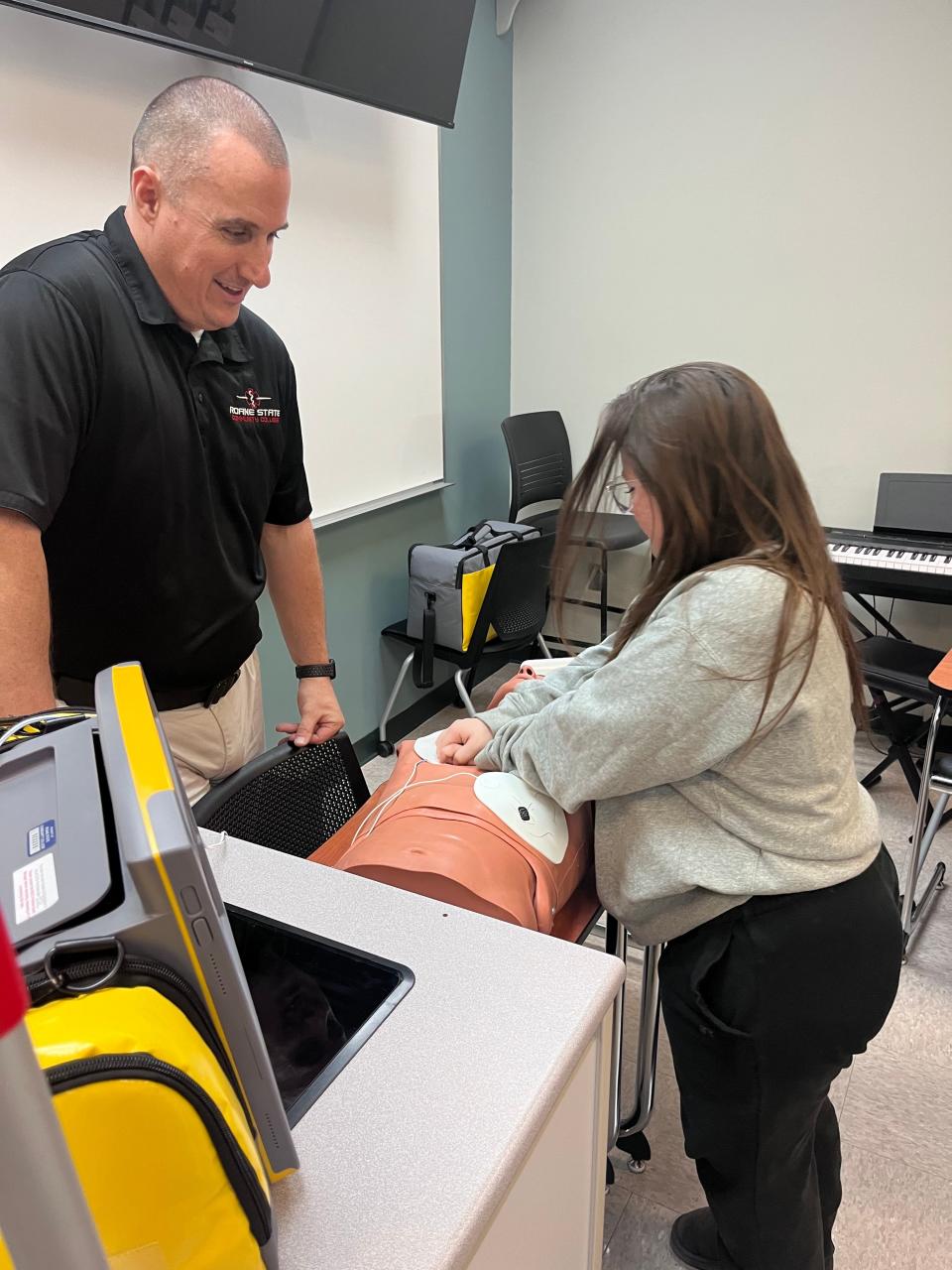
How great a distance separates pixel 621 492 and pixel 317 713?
83 centimetres

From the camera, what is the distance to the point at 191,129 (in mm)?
1267

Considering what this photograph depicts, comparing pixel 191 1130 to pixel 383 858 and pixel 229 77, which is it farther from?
pixel 229 77

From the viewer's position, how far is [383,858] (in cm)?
107

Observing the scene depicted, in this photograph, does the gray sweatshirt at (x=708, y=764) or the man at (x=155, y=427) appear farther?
the man at (x=155, y=427)

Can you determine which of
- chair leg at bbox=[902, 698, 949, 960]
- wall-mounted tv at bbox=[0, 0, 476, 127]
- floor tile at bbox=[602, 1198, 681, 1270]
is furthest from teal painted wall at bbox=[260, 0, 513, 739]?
chair leg at bbox=[902, 698, 949, 960]

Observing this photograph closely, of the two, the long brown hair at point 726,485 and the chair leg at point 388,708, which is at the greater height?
the long brown hair at point 726,485

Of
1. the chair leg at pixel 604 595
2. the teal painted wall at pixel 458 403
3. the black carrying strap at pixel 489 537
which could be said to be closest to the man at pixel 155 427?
the teal painted wall at pixel 458 403

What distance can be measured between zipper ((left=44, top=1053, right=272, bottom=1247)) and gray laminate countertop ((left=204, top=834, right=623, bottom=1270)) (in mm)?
106

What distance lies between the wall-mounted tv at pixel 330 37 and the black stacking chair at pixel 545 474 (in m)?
1.14

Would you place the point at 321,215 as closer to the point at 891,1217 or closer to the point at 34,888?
the point at 34,888

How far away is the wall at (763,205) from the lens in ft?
9.55

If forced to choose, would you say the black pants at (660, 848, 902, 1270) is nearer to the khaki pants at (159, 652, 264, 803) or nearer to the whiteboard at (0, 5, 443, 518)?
the khaki pants at (159, 652, 264, 803)

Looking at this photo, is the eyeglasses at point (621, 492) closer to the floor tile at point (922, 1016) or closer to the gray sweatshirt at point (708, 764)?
the gray sweatshirt at point (708, 764)

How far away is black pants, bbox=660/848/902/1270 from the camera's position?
106 centimetres
